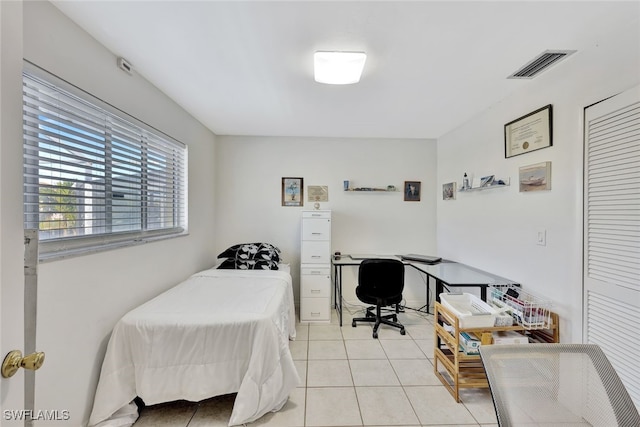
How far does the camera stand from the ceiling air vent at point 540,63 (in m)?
1.80

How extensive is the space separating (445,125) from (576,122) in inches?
64.5

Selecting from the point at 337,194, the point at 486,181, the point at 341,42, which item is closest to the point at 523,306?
the point at 486,181

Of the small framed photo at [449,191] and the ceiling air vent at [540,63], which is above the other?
the ceiling air vent at [540,63]

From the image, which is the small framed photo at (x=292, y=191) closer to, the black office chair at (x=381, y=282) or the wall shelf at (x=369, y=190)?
the wall shelf at (x=369, y=190)

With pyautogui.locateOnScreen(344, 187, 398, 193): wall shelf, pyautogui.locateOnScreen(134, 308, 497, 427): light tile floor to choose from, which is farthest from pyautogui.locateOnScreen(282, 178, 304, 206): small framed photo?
pyautogui.locateOnScreen(134, 308, 497, 427): light tile floor

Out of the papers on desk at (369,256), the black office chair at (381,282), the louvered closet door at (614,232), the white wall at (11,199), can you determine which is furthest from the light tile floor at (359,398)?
the white wall at (11,199)

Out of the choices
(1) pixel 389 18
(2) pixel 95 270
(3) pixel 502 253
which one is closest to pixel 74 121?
(2) pixel 95 270

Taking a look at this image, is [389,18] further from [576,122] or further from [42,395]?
[42,395]

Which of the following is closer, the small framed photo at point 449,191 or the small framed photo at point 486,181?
the small framed photo at point 486,181

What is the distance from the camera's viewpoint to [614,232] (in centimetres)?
161

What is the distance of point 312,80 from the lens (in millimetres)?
2229

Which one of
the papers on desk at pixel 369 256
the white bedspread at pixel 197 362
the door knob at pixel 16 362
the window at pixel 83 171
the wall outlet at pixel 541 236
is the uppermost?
the window at pixel 83 171

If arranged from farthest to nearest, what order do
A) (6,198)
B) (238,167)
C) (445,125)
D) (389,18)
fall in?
(238,167)
(445,125)
(389,18)
(6,198)

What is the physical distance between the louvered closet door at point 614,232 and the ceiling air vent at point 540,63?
0.41 m
